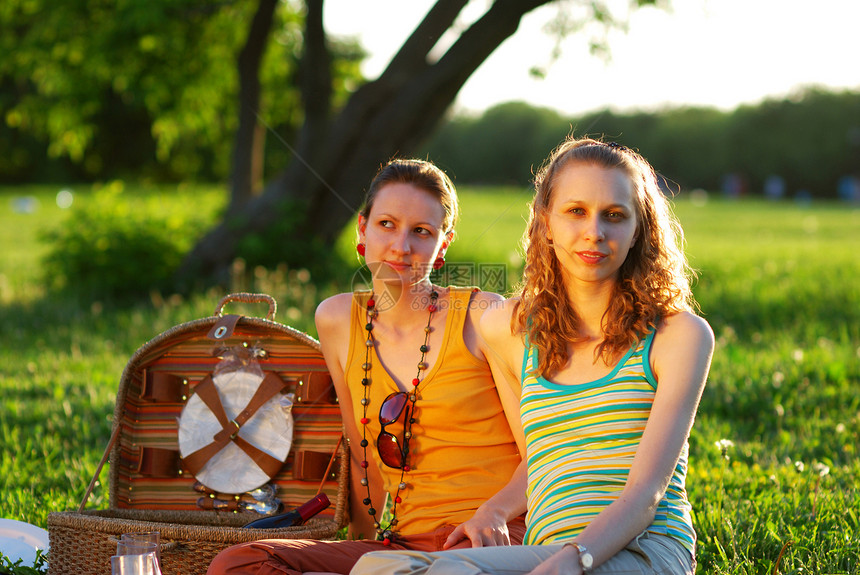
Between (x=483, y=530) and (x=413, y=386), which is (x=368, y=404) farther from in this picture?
(x=483, y=530)

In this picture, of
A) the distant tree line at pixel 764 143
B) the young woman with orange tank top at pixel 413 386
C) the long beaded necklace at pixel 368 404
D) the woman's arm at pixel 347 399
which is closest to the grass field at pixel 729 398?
the young woman with orange tank top at pixel 413 386

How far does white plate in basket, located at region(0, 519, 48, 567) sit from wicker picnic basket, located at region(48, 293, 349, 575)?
29 centimetres

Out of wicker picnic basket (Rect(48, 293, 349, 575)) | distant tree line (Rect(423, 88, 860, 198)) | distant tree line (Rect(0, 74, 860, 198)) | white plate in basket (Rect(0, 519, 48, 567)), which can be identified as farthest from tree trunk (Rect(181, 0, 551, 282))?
distant tree line (Rect(423, 88, 860, 198))

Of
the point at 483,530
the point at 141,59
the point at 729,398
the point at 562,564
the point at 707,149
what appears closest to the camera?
the point at 562,564

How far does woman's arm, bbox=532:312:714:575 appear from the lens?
2072 millimetres

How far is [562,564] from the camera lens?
2.00 meters

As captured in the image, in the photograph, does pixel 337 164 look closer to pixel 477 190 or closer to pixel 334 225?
pixel 334 225

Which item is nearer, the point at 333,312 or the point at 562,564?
the point at 562,564

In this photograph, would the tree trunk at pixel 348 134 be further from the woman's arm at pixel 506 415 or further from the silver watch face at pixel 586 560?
the silver watch face at pixel 586 560

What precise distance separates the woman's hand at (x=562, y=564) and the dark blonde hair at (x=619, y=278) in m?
0.61

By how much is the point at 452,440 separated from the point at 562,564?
896mm

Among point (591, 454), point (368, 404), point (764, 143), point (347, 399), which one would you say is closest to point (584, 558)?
point (591, 454)

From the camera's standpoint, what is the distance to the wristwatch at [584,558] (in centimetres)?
201

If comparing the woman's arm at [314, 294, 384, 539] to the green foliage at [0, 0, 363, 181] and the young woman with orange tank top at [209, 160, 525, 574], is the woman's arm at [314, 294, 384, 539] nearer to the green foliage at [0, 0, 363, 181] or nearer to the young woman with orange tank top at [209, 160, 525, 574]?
the young woman with orange tank top at [209, 160, 525, 574]
